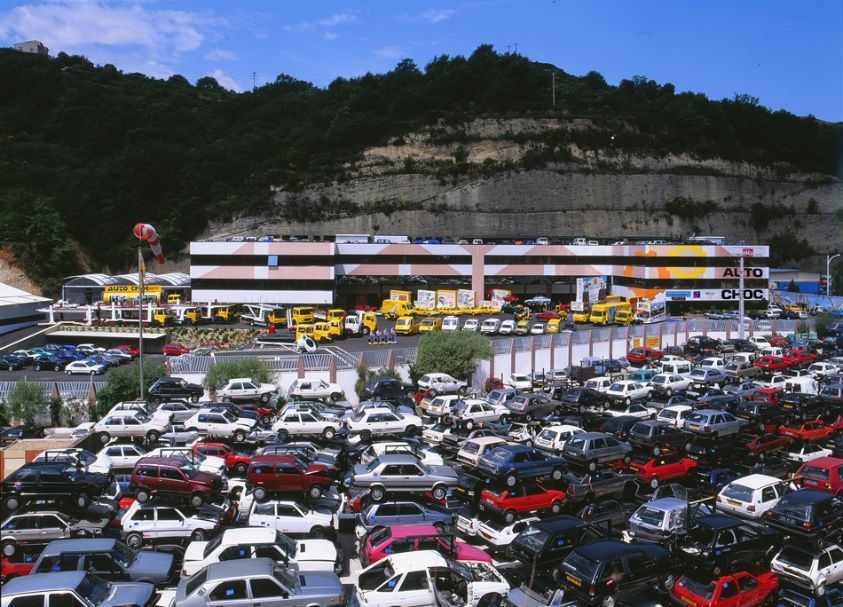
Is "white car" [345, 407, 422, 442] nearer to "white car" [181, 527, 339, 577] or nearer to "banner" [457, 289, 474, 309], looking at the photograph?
"white car" [181, 527, 339, 577]

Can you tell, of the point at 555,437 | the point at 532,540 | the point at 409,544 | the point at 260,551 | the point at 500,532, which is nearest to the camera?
the point at 260,551

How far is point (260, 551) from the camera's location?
13188 millimetres

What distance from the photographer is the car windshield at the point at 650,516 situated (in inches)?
614

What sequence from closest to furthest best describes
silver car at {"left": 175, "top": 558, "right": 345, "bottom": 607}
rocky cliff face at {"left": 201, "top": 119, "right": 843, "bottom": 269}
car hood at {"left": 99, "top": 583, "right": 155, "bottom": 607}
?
silver car at {"left": 175, "top": 558, "right": 345, "bottom": 607} < car hood at {"left": 99, "top": 583, "right": 155, "bottom": 607} < rocky cliff face at {"left": 201, "top": 119, "right": 843, "bottom": 269}

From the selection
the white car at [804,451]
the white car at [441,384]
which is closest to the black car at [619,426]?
the white car at [804,451]

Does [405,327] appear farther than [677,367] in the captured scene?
Yes

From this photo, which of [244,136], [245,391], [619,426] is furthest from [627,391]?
[244,136]

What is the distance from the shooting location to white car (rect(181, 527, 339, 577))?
13.2m

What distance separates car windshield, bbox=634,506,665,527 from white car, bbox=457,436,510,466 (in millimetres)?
4777

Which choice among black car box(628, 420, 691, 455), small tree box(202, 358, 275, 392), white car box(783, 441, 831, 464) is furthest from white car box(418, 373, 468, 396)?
white car box(783, 441, 831, 464)

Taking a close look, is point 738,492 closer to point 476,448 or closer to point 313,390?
point 476,448

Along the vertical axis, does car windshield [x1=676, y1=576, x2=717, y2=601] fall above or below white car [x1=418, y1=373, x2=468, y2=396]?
below

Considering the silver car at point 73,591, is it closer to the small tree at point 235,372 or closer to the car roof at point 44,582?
the car roof at point 44,582

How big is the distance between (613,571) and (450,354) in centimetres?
2305
